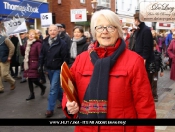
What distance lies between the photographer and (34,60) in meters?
6.50

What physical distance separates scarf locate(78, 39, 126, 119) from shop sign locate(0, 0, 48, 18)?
51.0 ft

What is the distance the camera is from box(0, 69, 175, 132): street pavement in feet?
14.9

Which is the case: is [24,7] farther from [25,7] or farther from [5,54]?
[5,54]

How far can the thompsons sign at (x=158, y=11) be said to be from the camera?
194 inches

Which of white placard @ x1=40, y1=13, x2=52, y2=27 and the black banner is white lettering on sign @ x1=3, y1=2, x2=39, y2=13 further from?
the black banner

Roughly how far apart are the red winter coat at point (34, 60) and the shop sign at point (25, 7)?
10.8 metres

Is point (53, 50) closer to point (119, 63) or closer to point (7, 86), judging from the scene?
point (119, 63)

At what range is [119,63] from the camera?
197 cm

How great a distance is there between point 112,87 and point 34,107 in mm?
4392

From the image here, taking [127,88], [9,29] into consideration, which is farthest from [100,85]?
[9,29]

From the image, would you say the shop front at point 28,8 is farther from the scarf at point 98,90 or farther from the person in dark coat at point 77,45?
the scarf at point 98,90

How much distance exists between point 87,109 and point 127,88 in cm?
32

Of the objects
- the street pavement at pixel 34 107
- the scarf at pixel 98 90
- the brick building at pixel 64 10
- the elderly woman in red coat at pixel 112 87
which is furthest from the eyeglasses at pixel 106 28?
the brick building at pixel 64 10

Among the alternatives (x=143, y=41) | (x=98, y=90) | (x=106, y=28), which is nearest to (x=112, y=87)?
(x=98, y=90)
